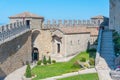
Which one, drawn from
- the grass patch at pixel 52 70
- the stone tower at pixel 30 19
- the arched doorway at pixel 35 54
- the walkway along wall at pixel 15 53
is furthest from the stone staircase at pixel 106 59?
the arched doorway at pixel 35 54

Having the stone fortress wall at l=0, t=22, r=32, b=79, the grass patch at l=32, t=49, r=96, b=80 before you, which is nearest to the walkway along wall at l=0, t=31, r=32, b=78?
the stone fortress wall at l=0, t=22, r=32, b=79

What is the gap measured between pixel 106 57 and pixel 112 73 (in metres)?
5.64

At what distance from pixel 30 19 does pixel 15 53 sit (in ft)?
32.2

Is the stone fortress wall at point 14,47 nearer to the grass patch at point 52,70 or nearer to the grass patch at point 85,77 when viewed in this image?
the grass patch at point 52,70

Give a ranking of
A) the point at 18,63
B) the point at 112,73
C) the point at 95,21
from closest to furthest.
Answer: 1. the point at 112,73
2. the point at 18,63
3. the point at 95,21

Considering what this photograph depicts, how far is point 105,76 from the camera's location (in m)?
21.3

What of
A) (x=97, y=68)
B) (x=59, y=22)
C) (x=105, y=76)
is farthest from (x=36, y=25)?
(x=105, y=76)

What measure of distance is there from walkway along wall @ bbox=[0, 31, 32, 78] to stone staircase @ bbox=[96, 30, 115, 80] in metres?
8.86

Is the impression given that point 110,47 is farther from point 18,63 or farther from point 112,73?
point 18,63

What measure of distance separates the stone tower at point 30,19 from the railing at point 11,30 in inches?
65.3

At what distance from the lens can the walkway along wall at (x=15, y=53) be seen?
1176 inches

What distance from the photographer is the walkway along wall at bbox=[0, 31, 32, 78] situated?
1176 inches

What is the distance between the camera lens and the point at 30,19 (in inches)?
1689

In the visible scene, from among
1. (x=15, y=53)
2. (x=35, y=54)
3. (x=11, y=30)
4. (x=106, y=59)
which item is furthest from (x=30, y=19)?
(x=106, y=59)
